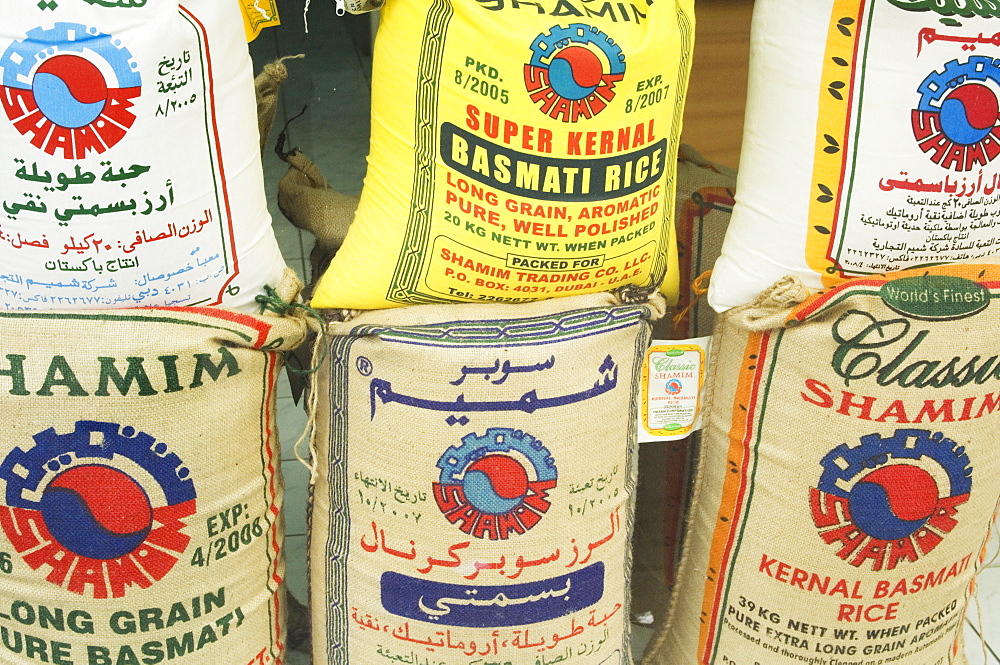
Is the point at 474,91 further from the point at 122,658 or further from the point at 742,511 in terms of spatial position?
the point at 122,658

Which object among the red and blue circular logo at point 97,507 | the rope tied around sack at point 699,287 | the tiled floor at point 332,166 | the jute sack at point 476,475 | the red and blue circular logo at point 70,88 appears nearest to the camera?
the red and blue circular logo at point 70,88

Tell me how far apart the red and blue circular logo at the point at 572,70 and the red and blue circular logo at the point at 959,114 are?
417 mm

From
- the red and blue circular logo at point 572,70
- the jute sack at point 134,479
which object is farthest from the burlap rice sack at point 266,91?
the red and blue circular logo at point 572,70

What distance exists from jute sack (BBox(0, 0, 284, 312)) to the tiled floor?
0.95 metres

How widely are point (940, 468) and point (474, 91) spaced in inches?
33.8

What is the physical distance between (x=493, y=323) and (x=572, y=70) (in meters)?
0.36

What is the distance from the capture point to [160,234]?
1225mm

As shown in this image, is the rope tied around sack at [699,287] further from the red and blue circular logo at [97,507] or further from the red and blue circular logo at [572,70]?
the red and blue circular logo at [97,507]

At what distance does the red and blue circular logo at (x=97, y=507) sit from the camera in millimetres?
1202

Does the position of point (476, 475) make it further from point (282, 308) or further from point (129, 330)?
point (129, 330)

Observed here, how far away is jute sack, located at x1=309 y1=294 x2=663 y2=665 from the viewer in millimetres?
1307

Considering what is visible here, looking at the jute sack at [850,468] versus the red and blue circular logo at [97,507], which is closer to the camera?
the red and blue circular logo at [97,507]

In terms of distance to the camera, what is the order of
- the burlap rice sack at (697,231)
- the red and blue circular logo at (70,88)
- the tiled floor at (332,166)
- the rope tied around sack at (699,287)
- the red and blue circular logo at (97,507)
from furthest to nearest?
1. the tiled floor at (332,166)
2. the burlap rice sack at (697,231)
3. the rope tied around sack at (699,287)
4. the red and blue circular logo at (97,507)
5. the red and blue circular logo at (70,88)

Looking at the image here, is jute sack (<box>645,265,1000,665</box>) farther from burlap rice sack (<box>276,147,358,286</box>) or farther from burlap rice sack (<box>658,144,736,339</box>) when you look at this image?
burlap rice sack (<box>276,147,358,286</box>)
